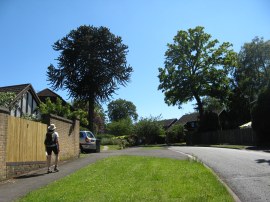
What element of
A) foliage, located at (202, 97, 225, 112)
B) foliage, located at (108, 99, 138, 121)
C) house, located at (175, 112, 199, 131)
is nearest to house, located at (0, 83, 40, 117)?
foliage, located at (202, 97, 225, 112)

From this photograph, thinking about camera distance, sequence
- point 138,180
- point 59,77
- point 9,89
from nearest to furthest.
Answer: point 138,180 < point 9,89 < point 59,77

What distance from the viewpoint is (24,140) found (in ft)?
42.9

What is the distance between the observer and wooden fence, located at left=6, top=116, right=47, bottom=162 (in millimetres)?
11859

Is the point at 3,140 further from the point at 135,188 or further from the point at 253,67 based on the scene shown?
the point at 253,67

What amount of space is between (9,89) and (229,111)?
148 feet

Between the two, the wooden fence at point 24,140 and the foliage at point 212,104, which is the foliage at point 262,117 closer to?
the wooden fence at point 24,140

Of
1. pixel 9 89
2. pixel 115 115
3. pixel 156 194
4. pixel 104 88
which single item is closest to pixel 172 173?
pixel 156 194

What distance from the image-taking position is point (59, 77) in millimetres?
40656

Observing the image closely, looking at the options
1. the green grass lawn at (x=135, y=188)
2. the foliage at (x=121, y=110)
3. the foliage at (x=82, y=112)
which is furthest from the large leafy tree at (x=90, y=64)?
the foliage at (x=121, y=110)

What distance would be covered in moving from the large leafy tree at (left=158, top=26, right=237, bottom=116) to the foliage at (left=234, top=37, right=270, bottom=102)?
4.02m

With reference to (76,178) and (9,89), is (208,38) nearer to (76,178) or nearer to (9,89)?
(9,89)

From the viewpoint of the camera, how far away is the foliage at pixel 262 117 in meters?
33.0

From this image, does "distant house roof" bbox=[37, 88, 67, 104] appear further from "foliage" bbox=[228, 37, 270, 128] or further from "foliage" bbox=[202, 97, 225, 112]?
"foliage" bbox=[202, 97, 225, 112]

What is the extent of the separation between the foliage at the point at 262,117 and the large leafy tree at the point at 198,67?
878 inches
